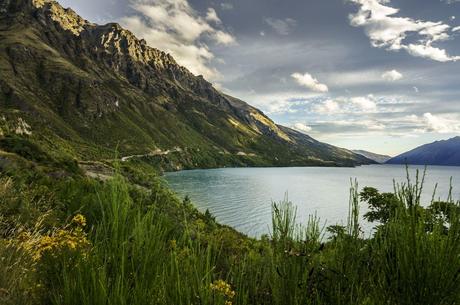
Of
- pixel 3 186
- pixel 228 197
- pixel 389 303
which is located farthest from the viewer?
pixel 228 197

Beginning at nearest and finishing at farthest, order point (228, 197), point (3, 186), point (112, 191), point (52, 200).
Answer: point (112, 191)
point (3, 186)
point (52, 200)
point (228, 197)

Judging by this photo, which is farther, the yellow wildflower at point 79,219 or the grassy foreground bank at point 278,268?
the yellow wildflower at point 79,219

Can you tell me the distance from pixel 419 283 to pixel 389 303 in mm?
283

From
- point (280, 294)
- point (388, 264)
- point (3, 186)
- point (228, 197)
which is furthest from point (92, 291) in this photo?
point (228, 197)

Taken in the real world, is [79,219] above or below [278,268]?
above

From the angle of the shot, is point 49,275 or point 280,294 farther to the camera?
point 49,275

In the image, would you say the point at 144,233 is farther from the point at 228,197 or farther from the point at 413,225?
the point at 228,197

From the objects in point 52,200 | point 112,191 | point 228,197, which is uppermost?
point 112,191

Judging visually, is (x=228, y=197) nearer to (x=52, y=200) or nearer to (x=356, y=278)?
(x=52, y=200)

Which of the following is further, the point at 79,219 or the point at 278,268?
the point at 79,219

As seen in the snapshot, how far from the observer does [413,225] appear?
281 centimetres

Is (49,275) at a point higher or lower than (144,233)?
lower

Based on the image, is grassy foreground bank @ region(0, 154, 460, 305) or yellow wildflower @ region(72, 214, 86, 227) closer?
grassy foreground bank @ region(0, 154, 460, 305)

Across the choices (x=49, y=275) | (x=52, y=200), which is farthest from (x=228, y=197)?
(x=49, y=275)
